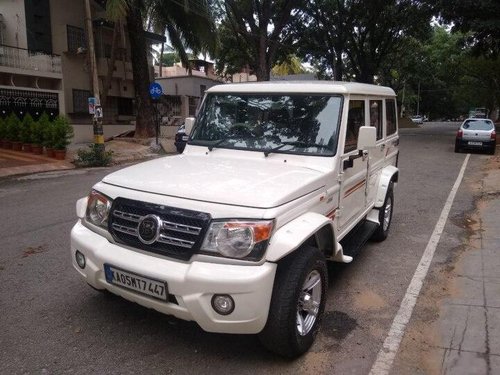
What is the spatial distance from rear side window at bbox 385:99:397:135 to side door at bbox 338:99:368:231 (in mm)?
1288

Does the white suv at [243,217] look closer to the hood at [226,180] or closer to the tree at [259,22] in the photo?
the hood at [226,180]

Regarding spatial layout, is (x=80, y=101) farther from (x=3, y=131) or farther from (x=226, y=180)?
(x=226, y=180)

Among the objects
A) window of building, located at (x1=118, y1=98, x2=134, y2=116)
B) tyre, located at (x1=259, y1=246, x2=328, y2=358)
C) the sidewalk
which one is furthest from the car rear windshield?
window of building, located at (x1=118, y1=98, x2=134, y2=116)

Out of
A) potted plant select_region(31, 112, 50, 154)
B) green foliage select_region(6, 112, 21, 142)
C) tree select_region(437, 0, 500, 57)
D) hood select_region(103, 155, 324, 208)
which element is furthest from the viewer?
tree select_region(437, 0, 500, 57)

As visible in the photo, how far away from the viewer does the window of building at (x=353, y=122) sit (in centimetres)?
418

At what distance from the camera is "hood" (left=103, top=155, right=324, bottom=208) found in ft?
9.92

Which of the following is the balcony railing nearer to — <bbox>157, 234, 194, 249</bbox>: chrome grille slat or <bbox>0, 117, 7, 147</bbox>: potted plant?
<bbox>0, 117, 7, 147</bbox>: potted plant

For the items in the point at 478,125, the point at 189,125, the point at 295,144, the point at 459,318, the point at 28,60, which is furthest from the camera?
the point at 28,60

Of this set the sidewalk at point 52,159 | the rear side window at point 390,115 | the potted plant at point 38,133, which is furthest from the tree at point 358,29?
the rear side window at point 390,115

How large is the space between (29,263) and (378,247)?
423 cm

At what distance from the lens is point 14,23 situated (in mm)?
21766

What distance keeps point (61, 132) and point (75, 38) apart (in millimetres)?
10674

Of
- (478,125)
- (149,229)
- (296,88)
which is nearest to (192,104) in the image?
(478,125)

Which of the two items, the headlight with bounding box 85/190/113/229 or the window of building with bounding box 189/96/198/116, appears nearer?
the headlight with bounding box 85/190/113/229
